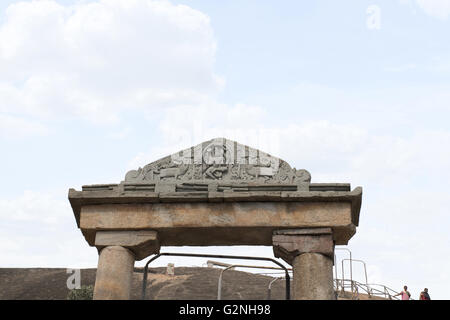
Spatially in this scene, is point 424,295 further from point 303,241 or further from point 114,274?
point 114,274

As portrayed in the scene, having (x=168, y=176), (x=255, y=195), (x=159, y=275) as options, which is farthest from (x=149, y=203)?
(x=159, y=275)

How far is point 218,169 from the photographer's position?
10.5 metres

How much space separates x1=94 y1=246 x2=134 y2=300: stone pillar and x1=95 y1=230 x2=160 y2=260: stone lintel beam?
9 centimetres

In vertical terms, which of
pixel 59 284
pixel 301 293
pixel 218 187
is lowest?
pixel 301 293

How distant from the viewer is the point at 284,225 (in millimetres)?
9930

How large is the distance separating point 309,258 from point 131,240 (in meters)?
2.87

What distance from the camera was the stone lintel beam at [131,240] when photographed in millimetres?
10019

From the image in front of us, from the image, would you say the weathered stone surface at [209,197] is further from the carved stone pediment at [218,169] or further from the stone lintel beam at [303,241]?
the stone lintel beam at [303,241]

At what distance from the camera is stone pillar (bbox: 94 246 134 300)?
9680 mm

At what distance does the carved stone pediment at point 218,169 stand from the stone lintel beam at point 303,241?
83cm

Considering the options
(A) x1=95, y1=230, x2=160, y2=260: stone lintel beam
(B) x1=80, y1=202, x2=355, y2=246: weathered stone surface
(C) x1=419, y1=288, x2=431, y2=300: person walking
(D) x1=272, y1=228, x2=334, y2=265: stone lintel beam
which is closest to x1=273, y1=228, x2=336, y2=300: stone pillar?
(D) x1=272, y1=228, x2=334, y2=265: stone lintel beam

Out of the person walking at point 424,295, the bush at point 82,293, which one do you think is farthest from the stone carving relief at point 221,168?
the bush at point 82,293
